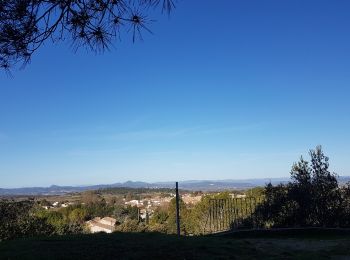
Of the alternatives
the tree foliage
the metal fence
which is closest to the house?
the metal fence

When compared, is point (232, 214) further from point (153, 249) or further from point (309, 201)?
point (153, 249)

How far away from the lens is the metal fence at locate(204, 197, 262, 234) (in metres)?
13.9

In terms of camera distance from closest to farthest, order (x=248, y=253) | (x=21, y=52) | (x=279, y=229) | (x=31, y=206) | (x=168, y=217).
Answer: (x=21, y=52) → (x=248, y=253) → (x=279, y=229) → (x=31, y=206) → (x=168, y=217)

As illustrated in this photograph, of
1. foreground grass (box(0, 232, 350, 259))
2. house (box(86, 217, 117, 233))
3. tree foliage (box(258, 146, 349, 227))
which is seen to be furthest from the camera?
house (box(86, 217, 117, 233))

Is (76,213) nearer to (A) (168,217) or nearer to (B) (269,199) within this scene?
(A) (168,217)

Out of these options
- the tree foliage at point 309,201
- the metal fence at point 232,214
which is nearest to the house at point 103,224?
the metal fence at point 232,214

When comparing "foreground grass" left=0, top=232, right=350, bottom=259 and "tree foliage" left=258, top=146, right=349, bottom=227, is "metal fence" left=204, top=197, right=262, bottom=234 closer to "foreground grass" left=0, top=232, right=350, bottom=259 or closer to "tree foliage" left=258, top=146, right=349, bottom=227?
"tree foliage" left=258, top=146, right=349, bottom=227

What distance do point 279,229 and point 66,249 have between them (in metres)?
6.67

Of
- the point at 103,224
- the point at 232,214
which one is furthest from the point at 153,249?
the point at 103,224

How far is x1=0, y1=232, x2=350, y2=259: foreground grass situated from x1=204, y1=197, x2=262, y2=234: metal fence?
141 inches

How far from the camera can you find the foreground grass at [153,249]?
A: 788cm

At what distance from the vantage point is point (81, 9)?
634cm

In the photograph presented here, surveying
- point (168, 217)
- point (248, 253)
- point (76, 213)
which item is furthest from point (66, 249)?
point (76, 213)

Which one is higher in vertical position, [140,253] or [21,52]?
[21,52]
